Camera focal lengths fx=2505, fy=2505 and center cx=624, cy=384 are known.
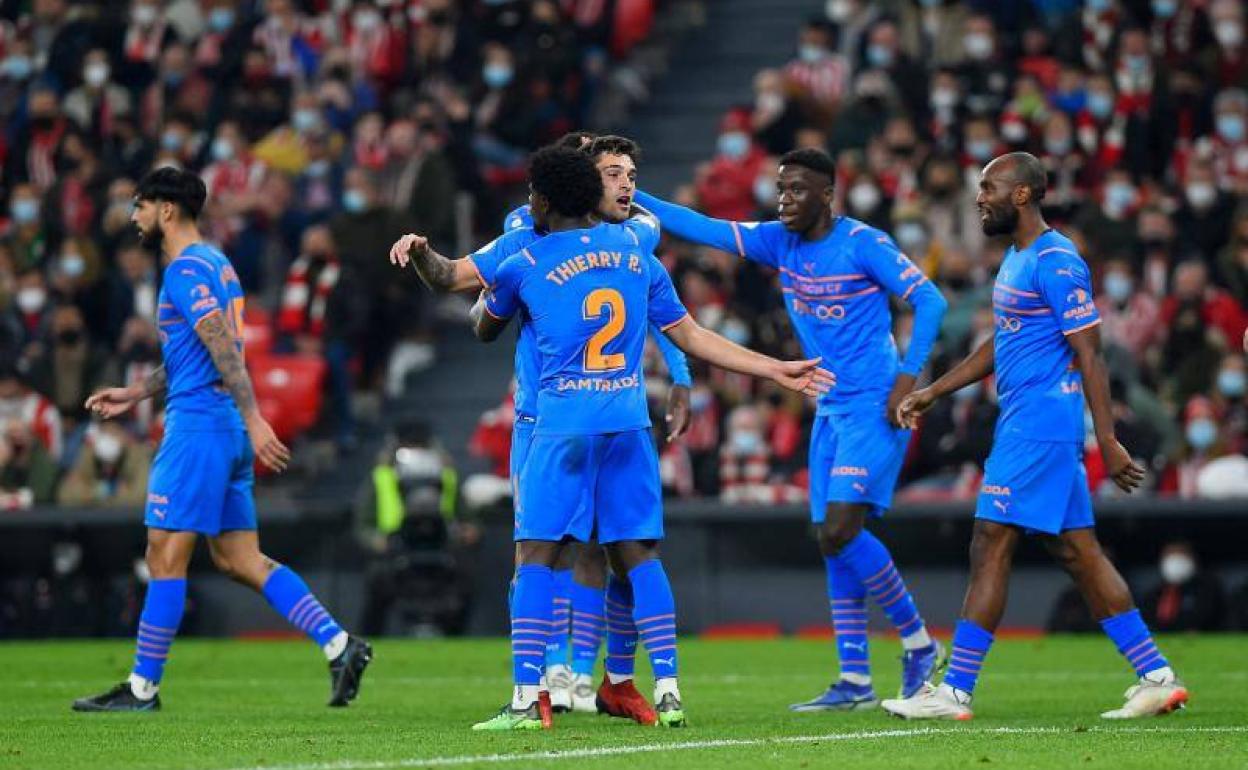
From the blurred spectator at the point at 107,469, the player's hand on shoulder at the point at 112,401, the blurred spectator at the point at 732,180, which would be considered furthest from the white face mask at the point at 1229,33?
the player's hand on shoulder at the point at 112,401

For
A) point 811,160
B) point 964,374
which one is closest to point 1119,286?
point 811,160

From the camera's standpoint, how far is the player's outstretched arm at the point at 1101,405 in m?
11.5

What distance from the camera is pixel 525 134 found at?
1047 inches

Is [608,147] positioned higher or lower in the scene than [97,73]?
lower

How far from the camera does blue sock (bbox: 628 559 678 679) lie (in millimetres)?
11031

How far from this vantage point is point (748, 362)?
1123cm

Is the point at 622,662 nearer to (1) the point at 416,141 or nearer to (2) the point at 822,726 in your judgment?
(2) the point at 822,726

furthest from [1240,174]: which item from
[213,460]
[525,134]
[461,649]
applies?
[213,460]

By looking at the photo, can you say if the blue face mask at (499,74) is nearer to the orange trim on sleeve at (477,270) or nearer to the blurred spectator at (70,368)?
the blurred spectator at (70,368)

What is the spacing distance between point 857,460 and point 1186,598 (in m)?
8.49

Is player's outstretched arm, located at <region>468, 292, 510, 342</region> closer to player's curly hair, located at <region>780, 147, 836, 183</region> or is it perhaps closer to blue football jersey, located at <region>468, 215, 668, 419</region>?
blue football jersey, located at <region>468, 215, 668, 419</region>

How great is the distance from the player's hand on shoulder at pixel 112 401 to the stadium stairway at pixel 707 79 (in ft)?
A: 47.6

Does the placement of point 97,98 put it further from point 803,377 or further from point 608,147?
point 803,377

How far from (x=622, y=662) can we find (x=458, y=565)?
10.2 meters
